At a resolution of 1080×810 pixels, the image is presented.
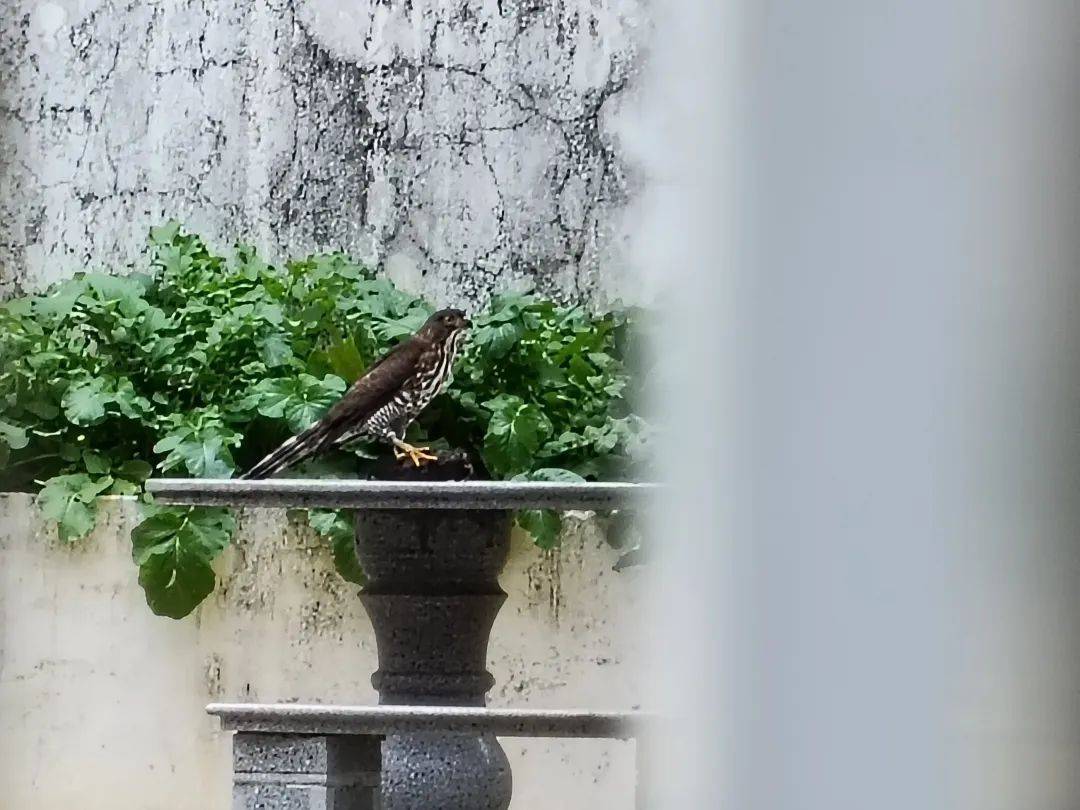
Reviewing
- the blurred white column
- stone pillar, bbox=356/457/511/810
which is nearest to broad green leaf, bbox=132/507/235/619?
stone pillar, bbox=356/457/511/810

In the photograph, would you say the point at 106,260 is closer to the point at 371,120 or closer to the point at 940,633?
the point at 371,120

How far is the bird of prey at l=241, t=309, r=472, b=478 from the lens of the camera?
201 centimetres

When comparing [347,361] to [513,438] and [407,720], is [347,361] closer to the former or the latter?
[513,438]

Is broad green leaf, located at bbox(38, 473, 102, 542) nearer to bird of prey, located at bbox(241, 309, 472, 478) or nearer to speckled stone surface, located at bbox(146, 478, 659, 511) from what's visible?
bird of prey, located at bbox(241, 309, 472, 478)

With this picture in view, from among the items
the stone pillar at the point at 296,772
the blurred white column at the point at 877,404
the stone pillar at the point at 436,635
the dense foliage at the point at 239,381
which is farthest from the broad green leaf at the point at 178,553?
the blurred white column at the point at 877,404

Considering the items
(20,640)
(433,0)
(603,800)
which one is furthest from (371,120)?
(603,800)

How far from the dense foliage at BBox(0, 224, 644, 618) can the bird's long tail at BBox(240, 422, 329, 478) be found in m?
0.27

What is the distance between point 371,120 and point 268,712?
148 cm

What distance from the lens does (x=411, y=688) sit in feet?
5.93

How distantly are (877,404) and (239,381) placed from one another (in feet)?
8.21

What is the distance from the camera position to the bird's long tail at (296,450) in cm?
203

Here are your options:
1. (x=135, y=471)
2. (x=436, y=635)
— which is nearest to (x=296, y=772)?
(x=436, y=635)

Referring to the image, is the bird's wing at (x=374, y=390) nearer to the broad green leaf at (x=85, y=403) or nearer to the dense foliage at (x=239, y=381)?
the dense foliage at (x=239, y=381)

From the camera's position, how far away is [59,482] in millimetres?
2436
